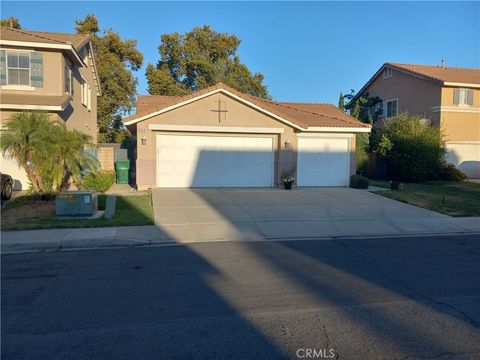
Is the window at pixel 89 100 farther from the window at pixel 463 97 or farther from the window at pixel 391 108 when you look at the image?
the window at pixel 463 97

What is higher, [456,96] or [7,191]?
[456,96]

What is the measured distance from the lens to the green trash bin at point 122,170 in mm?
20641

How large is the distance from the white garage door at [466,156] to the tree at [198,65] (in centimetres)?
2461

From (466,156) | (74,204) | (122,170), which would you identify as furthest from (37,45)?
(466,156)

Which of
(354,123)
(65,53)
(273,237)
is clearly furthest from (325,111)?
(273,237)

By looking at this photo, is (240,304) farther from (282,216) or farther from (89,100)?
(89,100)

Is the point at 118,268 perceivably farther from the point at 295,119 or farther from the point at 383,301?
the point at 295,119

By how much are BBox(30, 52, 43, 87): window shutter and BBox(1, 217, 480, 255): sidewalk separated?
9.67 meters

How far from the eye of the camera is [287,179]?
17.9m

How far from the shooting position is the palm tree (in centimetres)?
1173

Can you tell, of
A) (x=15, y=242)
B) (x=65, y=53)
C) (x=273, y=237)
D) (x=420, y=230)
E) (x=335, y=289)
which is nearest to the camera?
(x=335, y=289)

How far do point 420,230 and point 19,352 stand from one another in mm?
9135

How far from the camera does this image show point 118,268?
6.64m

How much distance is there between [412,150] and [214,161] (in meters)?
11.7
